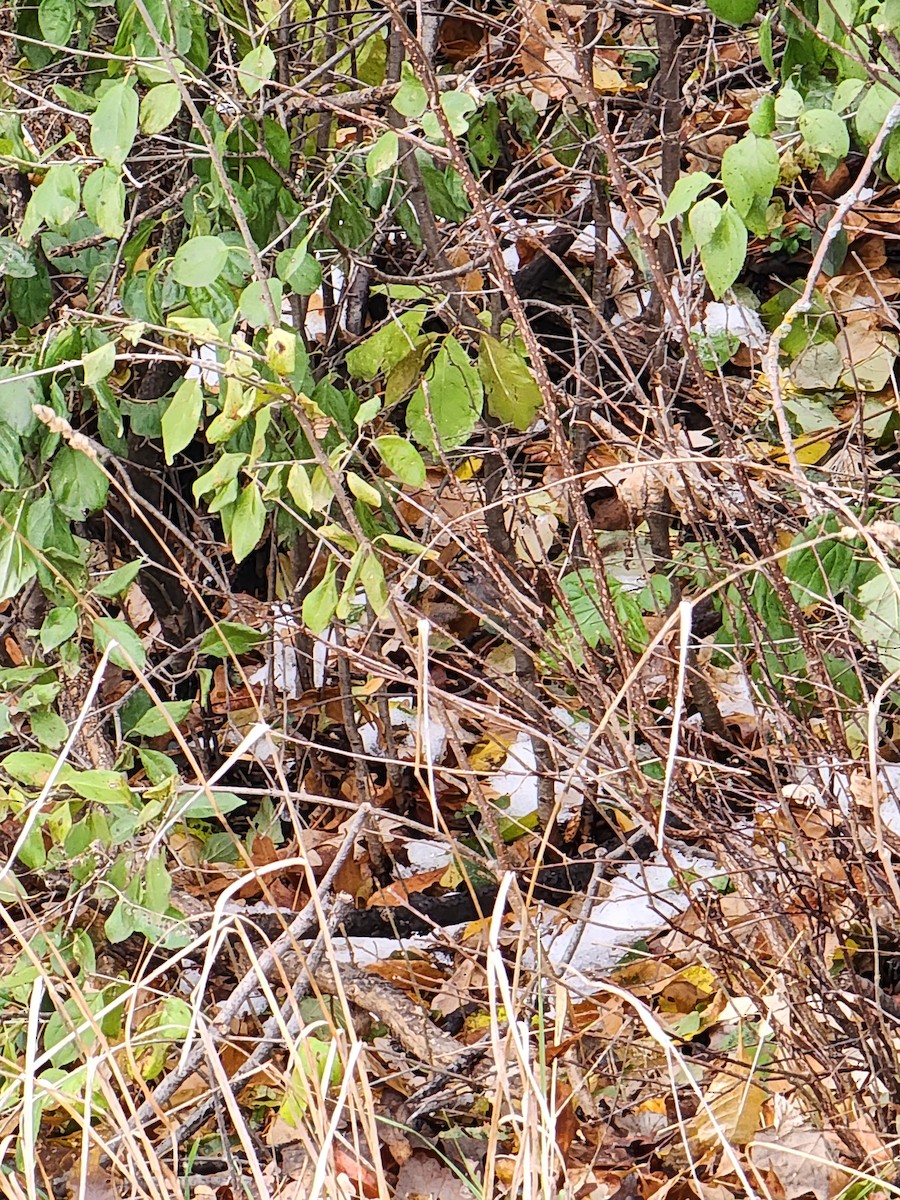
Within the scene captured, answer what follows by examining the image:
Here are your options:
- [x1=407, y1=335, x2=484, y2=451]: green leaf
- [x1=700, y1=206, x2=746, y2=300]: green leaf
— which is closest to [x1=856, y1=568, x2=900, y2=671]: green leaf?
[x1=700, y1=206, x2=746, y2=300]: green leaf

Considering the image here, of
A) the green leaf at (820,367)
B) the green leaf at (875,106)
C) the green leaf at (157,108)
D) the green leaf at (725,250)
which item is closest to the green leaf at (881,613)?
the green leaf at (725,250)

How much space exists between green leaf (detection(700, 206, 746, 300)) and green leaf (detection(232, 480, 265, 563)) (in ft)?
1.91

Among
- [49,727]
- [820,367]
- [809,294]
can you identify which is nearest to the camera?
[809,294]

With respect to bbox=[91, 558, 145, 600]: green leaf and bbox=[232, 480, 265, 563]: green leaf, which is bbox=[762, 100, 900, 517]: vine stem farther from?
bbox=[91, 558, 145, 600]: green leaf

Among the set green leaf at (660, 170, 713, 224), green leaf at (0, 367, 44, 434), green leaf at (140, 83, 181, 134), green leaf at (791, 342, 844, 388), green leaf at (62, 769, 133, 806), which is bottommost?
green leaf at (791, 342, 844, 388)

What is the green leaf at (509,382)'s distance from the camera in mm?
1829

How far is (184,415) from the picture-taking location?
→ 1.50 m

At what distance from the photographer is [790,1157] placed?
162 cm

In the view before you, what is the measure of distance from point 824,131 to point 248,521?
2.51ft

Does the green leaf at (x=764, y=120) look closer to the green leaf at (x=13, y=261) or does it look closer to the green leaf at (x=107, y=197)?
the green leaf at (x=107, y=197)

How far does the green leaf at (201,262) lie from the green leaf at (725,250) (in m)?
0.55

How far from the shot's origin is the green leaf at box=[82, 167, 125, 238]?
4.99 ft

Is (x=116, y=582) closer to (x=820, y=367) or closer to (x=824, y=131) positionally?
(x=824, y=131)

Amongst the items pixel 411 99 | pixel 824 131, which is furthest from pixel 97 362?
pixel 824 131
